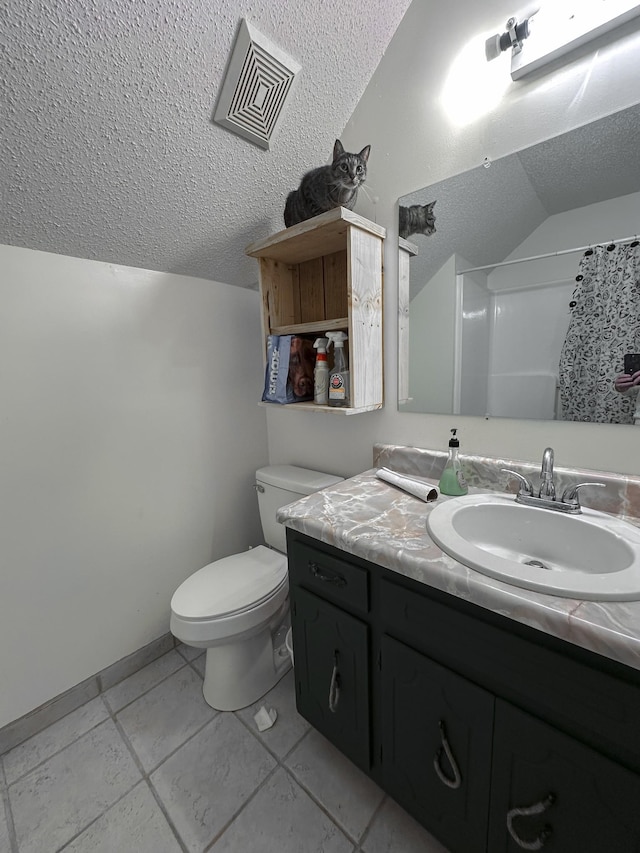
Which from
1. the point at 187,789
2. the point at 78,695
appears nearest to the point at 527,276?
the point at 187,789

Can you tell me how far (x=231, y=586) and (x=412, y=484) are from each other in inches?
29.9

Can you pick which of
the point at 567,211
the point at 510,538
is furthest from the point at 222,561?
the point at 567,211

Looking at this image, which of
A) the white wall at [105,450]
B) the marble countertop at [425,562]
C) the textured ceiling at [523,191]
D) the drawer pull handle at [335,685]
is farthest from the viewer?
the white wall at [105,450]

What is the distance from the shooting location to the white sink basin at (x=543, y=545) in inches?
22.8

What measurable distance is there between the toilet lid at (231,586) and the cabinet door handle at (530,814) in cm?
80

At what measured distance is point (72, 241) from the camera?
110 centimetres

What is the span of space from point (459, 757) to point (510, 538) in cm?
48

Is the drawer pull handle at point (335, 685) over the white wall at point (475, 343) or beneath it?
beneath

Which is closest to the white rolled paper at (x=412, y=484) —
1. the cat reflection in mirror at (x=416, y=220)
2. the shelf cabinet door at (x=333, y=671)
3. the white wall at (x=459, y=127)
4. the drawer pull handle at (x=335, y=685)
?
the white wall at (x=459, y=127)

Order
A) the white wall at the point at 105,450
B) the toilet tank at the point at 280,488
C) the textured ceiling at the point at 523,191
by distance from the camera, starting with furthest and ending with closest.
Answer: the toilet tank at the point at 280,488 < the white wall at the point at 105,450 < the textured ceiling at the point at 523,191

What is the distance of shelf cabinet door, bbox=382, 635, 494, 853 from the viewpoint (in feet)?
2.21

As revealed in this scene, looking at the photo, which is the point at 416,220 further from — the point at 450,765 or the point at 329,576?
the point at 450,765

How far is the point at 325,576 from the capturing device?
906 mm

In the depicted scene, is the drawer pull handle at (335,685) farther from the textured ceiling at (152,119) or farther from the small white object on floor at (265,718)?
the textured ceiling at (152,119)
